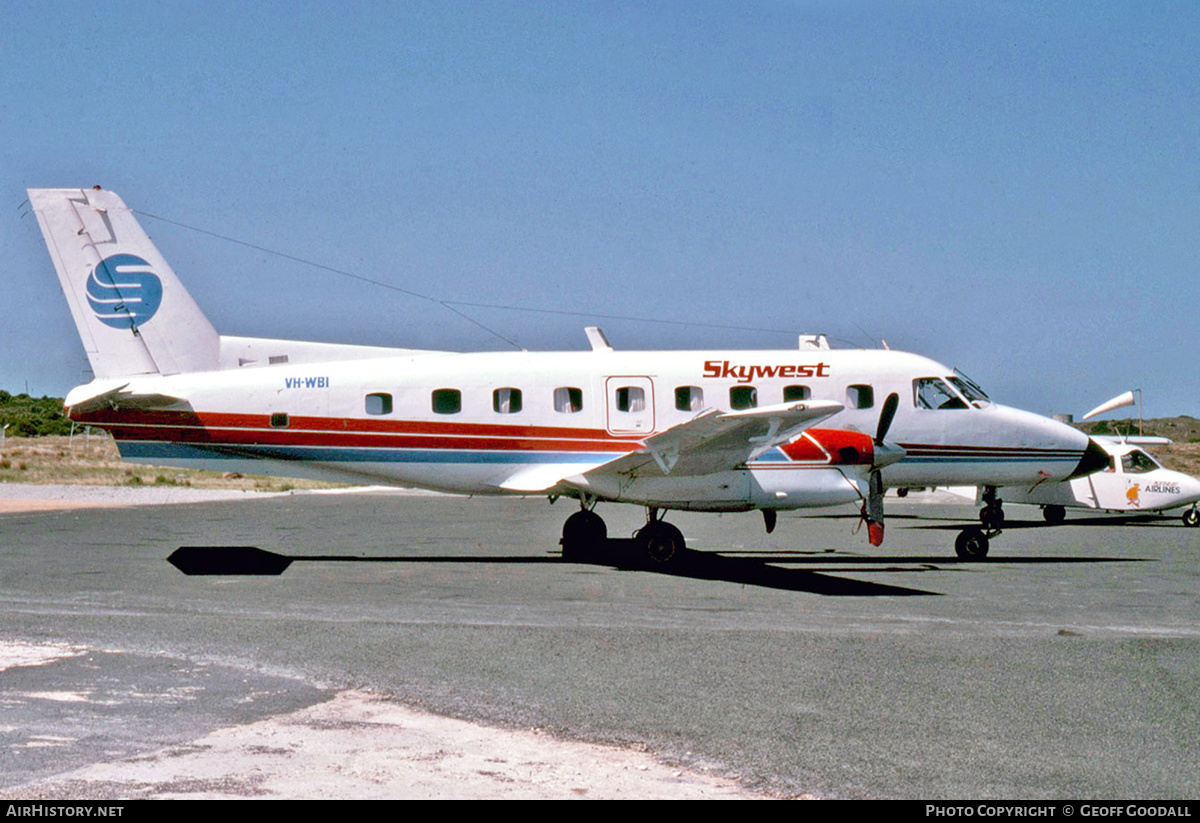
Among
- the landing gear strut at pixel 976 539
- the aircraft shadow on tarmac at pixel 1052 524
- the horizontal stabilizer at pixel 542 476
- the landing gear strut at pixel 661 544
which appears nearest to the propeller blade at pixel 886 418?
the landing gear strut at pixel 976 539

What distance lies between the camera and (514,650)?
11.1 m

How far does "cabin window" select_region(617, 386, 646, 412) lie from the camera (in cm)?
2036

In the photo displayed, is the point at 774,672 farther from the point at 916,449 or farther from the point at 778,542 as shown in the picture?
the point at 778,542

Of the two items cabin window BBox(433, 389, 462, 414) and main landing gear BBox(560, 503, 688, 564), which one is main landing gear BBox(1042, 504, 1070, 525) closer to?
main landing gear BBox(560, 503, 688, 564)

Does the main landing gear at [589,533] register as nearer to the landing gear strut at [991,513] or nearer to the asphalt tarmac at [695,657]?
the asphalt tarmac at [695,657]

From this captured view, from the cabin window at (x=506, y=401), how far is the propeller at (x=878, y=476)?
20.4 feet

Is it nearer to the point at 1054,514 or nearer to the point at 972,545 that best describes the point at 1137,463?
the point at 1054,514

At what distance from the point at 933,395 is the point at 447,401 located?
9.00m

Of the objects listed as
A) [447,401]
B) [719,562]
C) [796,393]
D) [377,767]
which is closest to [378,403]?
[447,401]

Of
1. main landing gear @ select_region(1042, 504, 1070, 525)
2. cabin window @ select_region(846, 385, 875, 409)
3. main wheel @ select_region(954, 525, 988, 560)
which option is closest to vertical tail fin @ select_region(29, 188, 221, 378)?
cabin window @ select_region(846, 385, 875, 409)

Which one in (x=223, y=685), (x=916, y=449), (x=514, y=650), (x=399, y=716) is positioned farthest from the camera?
(x=916, y=449)

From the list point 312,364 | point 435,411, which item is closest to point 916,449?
point 435,411

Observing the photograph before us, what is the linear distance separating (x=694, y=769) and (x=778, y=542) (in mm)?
17935

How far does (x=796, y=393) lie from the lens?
20641 mm
